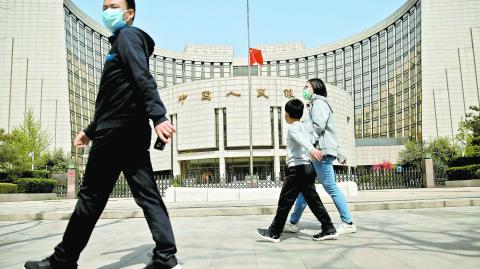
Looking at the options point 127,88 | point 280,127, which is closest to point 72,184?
point 127,88

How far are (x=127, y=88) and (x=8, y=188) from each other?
2372 cm

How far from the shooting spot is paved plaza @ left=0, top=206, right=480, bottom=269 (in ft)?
9.25

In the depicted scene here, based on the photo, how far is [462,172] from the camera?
23.2 meters

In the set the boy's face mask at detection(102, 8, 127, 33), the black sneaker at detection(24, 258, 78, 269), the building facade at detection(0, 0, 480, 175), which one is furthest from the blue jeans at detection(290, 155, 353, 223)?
the building facade at detection(0, 0, 480, 175)

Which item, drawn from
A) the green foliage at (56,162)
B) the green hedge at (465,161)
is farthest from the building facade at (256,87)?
the green hedge at (465,161)

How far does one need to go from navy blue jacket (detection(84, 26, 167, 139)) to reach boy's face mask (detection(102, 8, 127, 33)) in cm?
12

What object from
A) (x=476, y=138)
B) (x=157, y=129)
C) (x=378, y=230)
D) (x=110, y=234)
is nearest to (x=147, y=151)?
(x=157, y=129)

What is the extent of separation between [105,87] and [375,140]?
68.5m

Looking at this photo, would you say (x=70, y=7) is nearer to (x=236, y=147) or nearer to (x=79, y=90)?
(x=79, y=90)

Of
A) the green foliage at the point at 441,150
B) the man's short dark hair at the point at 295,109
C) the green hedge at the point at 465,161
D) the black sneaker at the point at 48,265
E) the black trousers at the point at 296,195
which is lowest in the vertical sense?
the black sneaker at the point at 48,265

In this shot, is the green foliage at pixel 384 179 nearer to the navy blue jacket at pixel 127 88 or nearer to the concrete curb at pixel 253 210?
the concrete curb at pixel 253 210

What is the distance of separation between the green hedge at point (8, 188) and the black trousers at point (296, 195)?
74.7ft

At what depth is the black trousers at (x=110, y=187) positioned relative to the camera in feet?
7.80

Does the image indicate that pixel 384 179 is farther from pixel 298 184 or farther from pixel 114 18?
pixel 114 18
